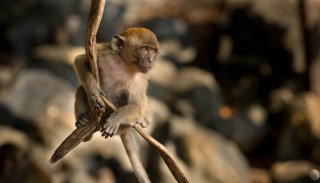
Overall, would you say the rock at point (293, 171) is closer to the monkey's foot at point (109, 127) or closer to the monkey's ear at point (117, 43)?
the monkey's ear at point (117, 43)

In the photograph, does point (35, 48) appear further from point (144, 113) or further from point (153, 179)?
point (144, 113)

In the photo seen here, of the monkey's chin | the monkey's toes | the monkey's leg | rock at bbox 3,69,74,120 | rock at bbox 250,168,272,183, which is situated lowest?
the monkey's toes

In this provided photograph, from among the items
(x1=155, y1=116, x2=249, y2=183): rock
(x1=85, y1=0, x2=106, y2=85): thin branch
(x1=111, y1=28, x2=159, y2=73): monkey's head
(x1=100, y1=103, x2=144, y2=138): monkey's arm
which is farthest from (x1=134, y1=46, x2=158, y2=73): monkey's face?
(x1=155, y1=116, x2=249, y2=183): rock

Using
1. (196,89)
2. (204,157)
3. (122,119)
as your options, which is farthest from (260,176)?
(122,119)

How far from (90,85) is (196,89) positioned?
33.3 ft

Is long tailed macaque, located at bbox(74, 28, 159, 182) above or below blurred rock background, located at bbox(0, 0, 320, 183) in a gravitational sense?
below

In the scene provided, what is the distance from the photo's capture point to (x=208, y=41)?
1552 centimetres

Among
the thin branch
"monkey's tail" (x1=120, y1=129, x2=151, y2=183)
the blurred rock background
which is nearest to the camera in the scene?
the thin branch

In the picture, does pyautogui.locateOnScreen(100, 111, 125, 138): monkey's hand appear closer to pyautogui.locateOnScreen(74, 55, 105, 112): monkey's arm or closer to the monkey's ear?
pyautogui.locateOnScreen(74, 55, 105, 112): monkey's arm

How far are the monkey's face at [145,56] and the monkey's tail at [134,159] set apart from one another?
0.38m

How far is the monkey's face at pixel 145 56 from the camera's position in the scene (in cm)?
332

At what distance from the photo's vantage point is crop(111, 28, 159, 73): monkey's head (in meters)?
3.28

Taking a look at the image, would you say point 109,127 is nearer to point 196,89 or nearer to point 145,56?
point 145,56

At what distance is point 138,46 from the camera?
3.27 meters
